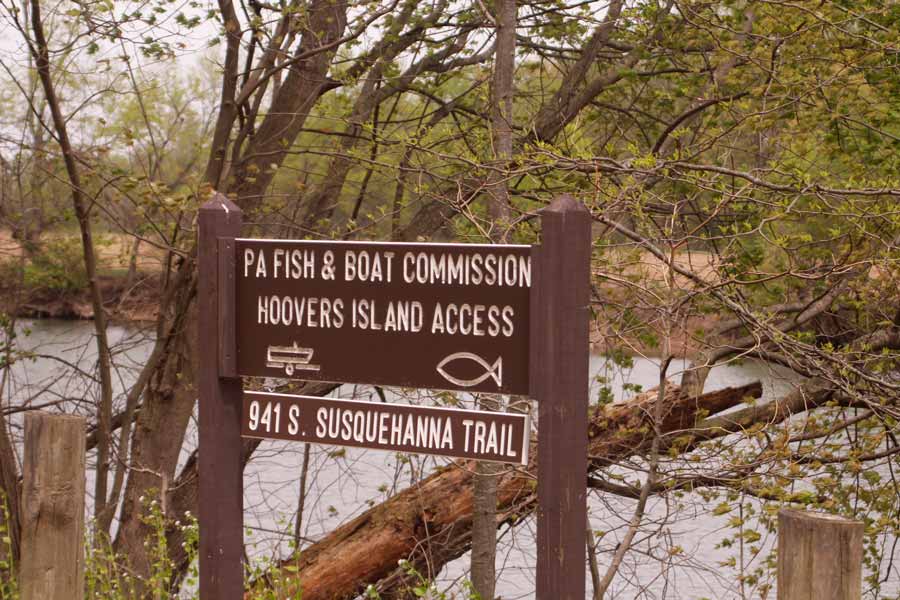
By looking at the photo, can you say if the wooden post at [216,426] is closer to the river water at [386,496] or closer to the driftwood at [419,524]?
the river water at [386,496]

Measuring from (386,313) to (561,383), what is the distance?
0.57 meters

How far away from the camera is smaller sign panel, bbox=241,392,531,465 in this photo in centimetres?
278

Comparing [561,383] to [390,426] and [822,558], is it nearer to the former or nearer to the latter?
[390,426]

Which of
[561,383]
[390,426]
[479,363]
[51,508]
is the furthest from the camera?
[51,508]

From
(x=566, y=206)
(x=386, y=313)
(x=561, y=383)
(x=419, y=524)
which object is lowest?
(x=419, y=524)

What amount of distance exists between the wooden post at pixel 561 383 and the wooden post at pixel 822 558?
2.13 ft

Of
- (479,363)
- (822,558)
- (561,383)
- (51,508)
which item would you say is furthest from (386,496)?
(822,558)

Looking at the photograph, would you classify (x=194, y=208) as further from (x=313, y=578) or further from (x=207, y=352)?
(x=207, y=352)

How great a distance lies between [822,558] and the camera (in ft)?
7.09

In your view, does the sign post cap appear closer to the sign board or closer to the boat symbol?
the sign board

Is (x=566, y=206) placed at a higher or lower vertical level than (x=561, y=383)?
higher

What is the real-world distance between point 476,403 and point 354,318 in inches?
88.7

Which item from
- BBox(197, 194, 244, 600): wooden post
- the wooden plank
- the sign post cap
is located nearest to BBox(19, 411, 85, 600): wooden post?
BBox(197, 194, 244, 600): wooden post

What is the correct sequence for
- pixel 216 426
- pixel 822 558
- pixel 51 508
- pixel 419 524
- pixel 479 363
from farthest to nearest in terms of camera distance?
pixel 419 524, pixel 51 508, pixel 216 426, pixel 479 363, pixel 822 558
